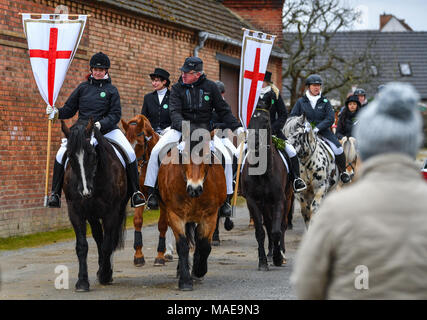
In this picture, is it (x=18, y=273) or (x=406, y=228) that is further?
(x=18, y=273)

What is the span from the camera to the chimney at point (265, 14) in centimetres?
2944

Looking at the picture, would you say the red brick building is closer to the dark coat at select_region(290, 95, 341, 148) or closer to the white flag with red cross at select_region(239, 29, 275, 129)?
the white flag with red cross at select_region(239, 29, 275, 129)

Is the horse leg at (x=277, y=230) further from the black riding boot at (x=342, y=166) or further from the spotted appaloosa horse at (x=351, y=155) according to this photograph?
the spotted appaloosa horse at (x=351, y=155)

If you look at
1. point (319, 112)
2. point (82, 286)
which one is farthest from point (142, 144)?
point (319, 112)

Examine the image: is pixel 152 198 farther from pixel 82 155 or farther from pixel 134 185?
pixel 82 155

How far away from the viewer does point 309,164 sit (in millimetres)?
12758

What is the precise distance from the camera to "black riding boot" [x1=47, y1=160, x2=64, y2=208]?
971 centimetres

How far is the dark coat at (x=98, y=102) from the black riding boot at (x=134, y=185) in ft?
1.85

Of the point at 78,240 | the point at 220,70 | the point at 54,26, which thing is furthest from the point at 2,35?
the point at 220,70

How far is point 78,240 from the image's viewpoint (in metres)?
9.23

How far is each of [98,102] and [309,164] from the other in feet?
13.8

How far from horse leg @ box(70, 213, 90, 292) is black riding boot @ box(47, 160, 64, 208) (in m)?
0.64

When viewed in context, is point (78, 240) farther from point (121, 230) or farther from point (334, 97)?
point (334, 97)
